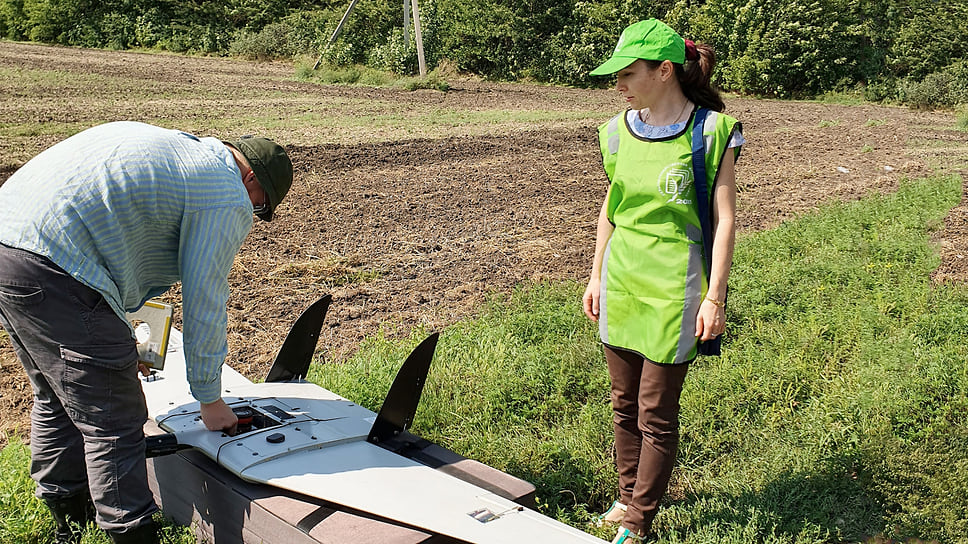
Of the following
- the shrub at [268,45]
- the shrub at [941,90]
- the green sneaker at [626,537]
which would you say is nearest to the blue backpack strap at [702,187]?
the green sneaker at [626,537]

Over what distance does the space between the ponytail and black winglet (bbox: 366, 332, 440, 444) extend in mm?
1228

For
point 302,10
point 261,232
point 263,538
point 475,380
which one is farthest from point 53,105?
point 302,10

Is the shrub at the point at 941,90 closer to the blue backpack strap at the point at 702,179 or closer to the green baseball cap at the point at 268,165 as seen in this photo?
the blue backpack strap at the point at 702,179

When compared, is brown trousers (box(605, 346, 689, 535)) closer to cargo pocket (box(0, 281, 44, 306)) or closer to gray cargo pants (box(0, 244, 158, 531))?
gray cargo pants (box(0, 244, 158, 531))

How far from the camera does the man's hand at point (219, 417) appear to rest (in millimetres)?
2762

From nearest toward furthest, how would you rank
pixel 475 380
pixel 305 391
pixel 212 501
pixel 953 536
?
1. pixel 212 501
2. pixel 953 536
3. pixel 305 391
4. pixel 475 380

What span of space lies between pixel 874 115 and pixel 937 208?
1243cm

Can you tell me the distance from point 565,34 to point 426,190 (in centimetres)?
2264

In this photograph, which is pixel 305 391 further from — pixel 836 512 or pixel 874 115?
pixel 874 115

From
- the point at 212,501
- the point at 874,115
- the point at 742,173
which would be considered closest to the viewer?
the point at 212,501

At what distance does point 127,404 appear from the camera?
256 cm

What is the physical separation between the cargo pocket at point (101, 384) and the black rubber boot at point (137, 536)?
1.12 feet

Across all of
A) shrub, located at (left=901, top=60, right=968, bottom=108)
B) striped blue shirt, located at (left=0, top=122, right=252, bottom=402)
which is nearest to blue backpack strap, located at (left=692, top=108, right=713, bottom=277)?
striped blue shirt, located at (left=0, top=122, right=252, bottom=402)

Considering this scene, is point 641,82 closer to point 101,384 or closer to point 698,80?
point 698,80
